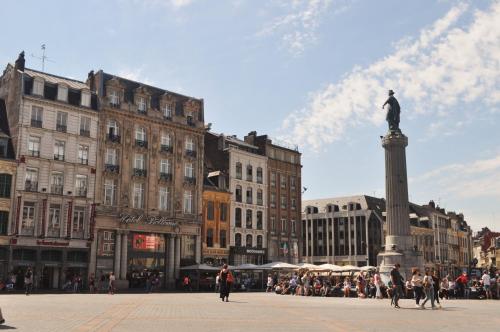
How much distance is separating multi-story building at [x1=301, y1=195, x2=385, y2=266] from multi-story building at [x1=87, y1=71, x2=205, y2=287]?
40601 millimetres

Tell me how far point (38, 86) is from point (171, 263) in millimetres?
20828

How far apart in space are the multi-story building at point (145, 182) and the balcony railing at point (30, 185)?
226 inches

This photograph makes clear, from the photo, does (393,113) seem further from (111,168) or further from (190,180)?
(111,168)

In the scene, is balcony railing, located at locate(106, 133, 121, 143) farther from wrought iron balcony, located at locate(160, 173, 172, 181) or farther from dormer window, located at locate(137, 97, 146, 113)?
wrought iron balcony, located at locate(160, 173, 172, 181)

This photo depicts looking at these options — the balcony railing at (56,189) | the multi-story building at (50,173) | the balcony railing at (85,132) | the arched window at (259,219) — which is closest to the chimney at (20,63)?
the multi-story building at (50,173)

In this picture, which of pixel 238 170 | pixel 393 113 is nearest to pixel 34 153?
pixel 238 170

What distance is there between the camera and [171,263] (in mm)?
56750

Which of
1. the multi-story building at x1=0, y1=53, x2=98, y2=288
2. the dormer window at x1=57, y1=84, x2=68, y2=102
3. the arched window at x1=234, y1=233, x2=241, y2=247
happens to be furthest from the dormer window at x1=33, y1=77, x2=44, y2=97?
the arched window at x1=234, y1=233, x2=241, y2=247

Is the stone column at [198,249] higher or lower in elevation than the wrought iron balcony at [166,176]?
lower

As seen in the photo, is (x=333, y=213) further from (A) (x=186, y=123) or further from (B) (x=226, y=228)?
(A) (x=186, y=123)

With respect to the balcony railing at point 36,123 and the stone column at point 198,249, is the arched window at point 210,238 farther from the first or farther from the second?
the balcony railing at point 36,123

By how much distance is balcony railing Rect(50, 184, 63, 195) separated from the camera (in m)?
49.8

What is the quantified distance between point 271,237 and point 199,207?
1272 cm

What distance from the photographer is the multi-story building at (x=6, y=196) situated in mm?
46094
